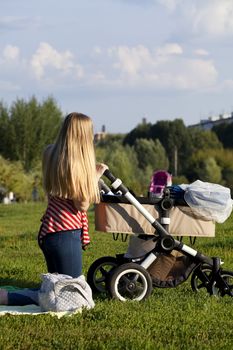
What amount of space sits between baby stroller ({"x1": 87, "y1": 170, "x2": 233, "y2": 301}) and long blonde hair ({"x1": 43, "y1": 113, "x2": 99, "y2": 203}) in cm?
28

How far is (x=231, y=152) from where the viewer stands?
61594 mm

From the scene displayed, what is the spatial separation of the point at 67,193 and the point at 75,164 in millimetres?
255

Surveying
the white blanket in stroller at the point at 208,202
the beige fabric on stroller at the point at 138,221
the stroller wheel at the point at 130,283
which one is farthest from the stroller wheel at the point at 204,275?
the stroller wheel at the point at 130,283

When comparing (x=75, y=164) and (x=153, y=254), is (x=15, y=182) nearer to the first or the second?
(x=153, y=254)

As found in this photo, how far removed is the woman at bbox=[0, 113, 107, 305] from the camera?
6.82 metres

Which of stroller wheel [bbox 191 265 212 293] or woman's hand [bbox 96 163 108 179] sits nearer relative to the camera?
woman's hand [bbox 96 163 108 179]

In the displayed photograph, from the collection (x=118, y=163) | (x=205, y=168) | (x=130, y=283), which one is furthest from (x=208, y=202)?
(x=205, y=168)

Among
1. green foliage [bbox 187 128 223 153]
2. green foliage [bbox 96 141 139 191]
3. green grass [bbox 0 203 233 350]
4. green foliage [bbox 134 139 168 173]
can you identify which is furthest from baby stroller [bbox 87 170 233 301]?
green foliage [bbox 187 128 223 153]

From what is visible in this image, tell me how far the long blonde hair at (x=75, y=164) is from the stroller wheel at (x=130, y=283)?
0.72 metres

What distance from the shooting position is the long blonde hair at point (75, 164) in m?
6.80

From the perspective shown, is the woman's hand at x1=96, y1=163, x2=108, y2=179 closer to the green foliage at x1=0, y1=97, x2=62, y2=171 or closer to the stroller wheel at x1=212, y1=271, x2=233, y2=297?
the stroller wheel at x1=212, y1=271, x2=233, y2=297

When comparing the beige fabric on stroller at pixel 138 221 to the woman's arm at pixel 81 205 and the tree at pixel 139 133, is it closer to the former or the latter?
the woman's arm at pixel 81 205

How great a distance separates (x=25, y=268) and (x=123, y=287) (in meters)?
2.73

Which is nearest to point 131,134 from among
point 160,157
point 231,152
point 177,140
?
point 177,140
